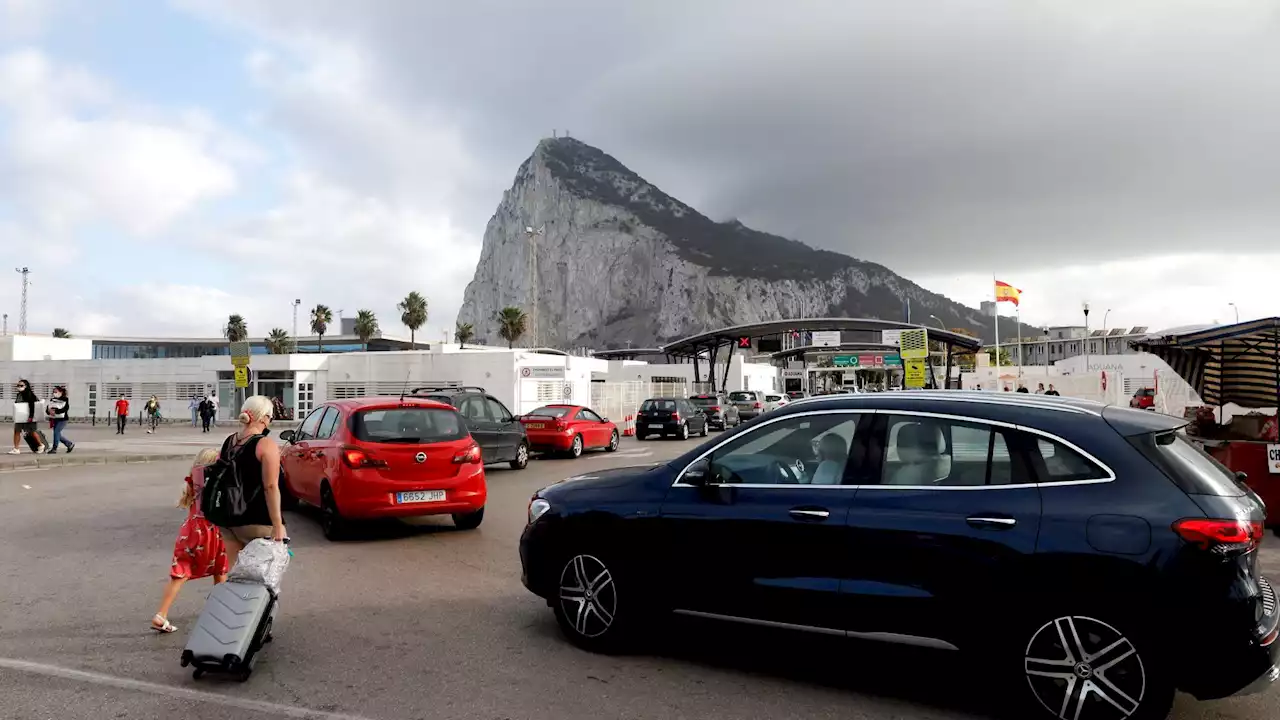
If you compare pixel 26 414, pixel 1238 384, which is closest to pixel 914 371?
pixel 1238 384

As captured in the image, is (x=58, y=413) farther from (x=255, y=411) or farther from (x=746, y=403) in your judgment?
(x=746, y=403)

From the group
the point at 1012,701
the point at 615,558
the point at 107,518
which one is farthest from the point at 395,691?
the point at 107,518

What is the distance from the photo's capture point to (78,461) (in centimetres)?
1980

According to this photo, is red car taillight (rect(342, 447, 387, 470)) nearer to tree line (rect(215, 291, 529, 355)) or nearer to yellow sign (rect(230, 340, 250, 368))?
yellow sign (rect(230, 340, 250, 368))

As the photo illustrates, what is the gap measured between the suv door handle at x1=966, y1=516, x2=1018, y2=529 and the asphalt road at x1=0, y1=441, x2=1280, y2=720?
100cm

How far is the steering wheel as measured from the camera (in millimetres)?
4785

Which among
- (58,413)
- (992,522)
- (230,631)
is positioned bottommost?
(230,631)

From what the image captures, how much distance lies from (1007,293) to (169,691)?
5344cm

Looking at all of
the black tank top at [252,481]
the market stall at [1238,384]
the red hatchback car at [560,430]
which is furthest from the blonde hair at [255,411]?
the red hatchback car at [560,430]

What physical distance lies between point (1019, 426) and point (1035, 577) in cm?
77

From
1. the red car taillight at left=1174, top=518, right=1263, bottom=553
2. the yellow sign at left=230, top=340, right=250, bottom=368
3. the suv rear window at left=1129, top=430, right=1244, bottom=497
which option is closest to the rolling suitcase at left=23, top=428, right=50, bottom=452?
the yellow sign at left=230, top=340, right=250, bottom=368

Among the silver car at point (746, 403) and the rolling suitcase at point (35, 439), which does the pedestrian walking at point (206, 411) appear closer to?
the rolling suitcase at point (35, 439)

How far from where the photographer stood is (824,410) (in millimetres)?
4852

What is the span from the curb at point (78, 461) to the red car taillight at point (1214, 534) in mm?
20857
